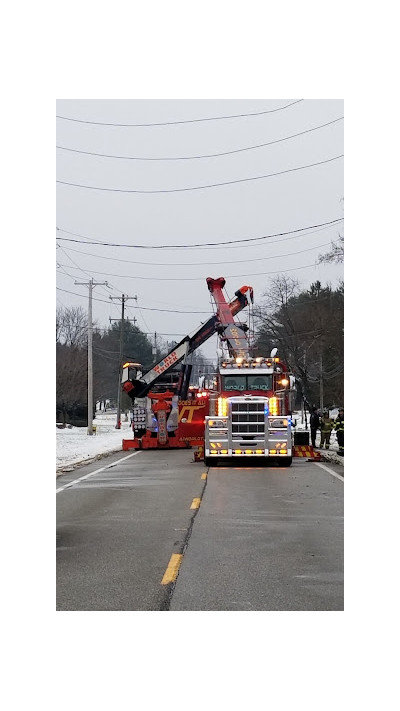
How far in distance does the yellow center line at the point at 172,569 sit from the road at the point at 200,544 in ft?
0.03

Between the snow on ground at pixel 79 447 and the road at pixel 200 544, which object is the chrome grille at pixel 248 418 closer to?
the road at pixel 200 544

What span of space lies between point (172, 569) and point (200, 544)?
1.89 m

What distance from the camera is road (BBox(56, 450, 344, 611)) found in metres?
8.76

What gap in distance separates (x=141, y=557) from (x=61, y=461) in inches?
818

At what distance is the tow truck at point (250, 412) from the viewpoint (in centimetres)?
2697

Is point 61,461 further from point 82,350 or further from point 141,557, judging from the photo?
point 82,350

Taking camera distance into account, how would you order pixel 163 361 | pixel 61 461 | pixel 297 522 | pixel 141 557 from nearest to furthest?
pixel 141 557 → pixel 297 522 → pixel 61 461 → pixel 163 361

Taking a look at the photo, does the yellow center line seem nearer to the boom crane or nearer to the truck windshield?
the truck windshield

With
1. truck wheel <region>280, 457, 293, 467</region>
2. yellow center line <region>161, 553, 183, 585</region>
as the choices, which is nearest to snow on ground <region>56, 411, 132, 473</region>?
truck wheel <region>280, 457, 293, 467</region>

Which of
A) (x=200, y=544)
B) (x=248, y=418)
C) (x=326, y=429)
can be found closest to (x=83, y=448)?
(x=326, y=429)

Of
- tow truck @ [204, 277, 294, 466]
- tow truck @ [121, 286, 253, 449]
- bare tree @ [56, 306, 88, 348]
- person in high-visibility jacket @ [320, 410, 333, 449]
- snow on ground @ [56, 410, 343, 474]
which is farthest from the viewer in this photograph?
bare tree @ [56, 306, 88, 348]

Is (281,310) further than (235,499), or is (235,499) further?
(281,310)

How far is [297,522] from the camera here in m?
14.3
